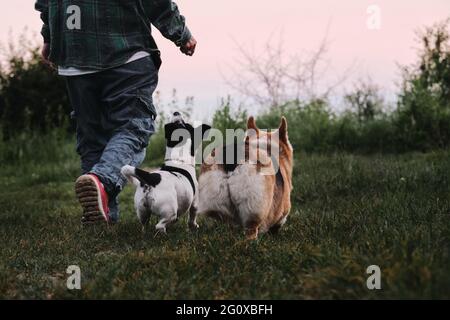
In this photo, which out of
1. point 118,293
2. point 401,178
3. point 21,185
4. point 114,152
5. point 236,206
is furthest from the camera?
point 21,185

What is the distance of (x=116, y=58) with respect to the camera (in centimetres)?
445

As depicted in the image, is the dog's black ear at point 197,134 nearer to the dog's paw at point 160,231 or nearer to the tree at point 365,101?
the dog's paw at point 160,231

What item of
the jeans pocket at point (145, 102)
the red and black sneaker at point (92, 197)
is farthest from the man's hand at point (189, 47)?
the red and black sneaker at point (92, 197)

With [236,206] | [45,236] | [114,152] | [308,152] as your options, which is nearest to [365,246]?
[236,206]

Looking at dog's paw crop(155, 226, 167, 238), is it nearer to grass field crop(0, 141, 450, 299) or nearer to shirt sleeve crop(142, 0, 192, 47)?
grass field crop(0, 141, 450, 299)

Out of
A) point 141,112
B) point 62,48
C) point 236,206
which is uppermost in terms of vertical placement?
point 62,48

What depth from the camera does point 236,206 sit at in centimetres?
405

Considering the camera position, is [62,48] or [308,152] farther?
[308,152]

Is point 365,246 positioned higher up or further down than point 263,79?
further down

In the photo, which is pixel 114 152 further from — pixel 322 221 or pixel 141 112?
pixel 322 221

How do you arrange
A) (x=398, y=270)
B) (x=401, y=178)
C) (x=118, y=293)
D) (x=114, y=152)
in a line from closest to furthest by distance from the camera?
(x=398, y=270) < (x=118, y=293) < (x=114, y=152) < (x=401, y=178)

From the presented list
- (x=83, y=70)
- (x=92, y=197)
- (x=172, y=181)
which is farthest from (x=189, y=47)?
(x=92, y=197)

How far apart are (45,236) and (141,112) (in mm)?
1127

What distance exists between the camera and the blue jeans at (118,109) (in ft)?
14.4
